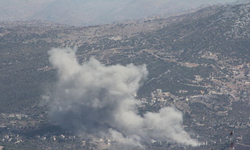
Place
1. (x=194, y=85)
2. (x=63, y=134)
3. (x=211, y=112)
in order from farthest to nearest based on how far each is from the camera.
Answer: (x=194, y=85) → (x=211, y=112) → (x=63, y=134)

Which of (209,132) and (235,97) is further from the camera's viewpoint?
(235,97)

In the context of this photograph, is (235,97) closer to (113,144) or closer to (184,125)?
(184,125)

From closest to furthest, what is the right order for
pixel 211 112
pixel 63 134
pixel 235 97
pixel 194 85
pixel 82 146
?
pixel 82 146 → pixel 63 134 → pixel 211 112 → pixel 235 97 → pixel 194 85

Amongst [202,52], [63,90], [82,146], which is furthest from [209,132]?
[202,52]

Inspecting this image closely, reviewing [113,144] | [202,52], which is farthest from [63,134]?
[202,52]

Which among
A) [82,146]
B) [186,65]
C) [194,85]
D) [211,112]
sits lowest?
[82,146]

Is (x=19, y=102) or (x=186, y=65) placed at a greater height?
(x=186, y=65)

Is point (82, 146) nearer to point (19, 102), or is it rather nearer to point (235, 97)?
point (19, 102)

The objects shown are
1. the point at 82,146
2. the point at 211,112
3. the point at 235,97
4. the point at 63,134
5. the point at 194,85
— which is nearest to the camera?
the point at 82,146

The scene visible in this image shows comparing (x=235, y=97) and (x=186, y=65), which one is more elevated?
(x=186, y=65)
